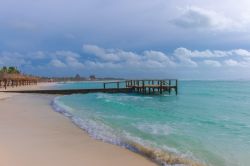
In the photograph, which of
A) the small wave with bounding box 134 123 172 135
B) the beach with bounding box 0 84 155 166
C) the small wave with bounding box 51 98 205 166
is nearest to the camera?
the beach with bounding box 0 84 155 166

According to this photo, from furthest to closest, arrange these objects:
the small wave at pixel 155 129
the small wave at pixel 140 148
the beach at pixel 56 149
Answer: the small wave at pixel 155 129 → the small wave at pixel 140 148 → the beach at pixel 56 149

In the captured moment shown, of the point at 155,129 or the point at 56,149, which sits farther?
the point at 155,129

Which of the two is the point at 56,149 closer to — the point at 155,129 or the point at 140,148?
the point at 140,148

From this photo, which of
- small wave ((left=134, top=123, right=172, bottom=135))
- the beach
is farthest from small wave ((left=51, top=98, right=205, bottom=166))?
small wave ((left=134, top=123, right=172, bottom=135))

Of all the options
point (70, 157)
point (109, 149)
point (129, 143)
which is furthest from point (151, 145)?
point (70, 157)

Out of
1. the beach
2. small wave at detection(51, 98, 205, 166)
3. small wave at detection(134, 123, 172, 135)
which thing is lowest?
small wave at detection(134, 123, 172, 135)

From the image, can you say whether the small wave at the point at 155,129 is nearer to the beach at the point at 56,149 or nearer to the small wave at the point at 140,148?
the small wave at the point at 140,148

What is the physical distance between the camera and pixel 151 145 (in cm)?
919

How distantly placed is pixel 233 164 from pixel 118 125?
257 inches

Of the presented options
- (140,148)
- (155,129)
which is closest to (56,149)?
(140,148)

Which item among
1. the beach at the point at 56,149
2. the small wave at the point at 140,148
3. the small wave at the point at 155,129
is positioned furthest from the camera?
the small wave at the point at 155,129

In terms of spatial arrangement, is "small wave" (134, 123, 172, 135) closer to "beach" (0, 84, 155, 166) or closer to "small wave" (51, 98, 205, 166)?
"small wave" (51, 98, 205, 166)

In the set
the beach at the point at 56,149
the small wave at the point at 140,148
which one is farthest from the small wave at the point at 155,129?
the beach at the point at 56,149

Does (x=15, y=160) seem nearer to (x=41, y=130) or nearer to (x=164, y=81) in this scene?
(x=41, y=130)
